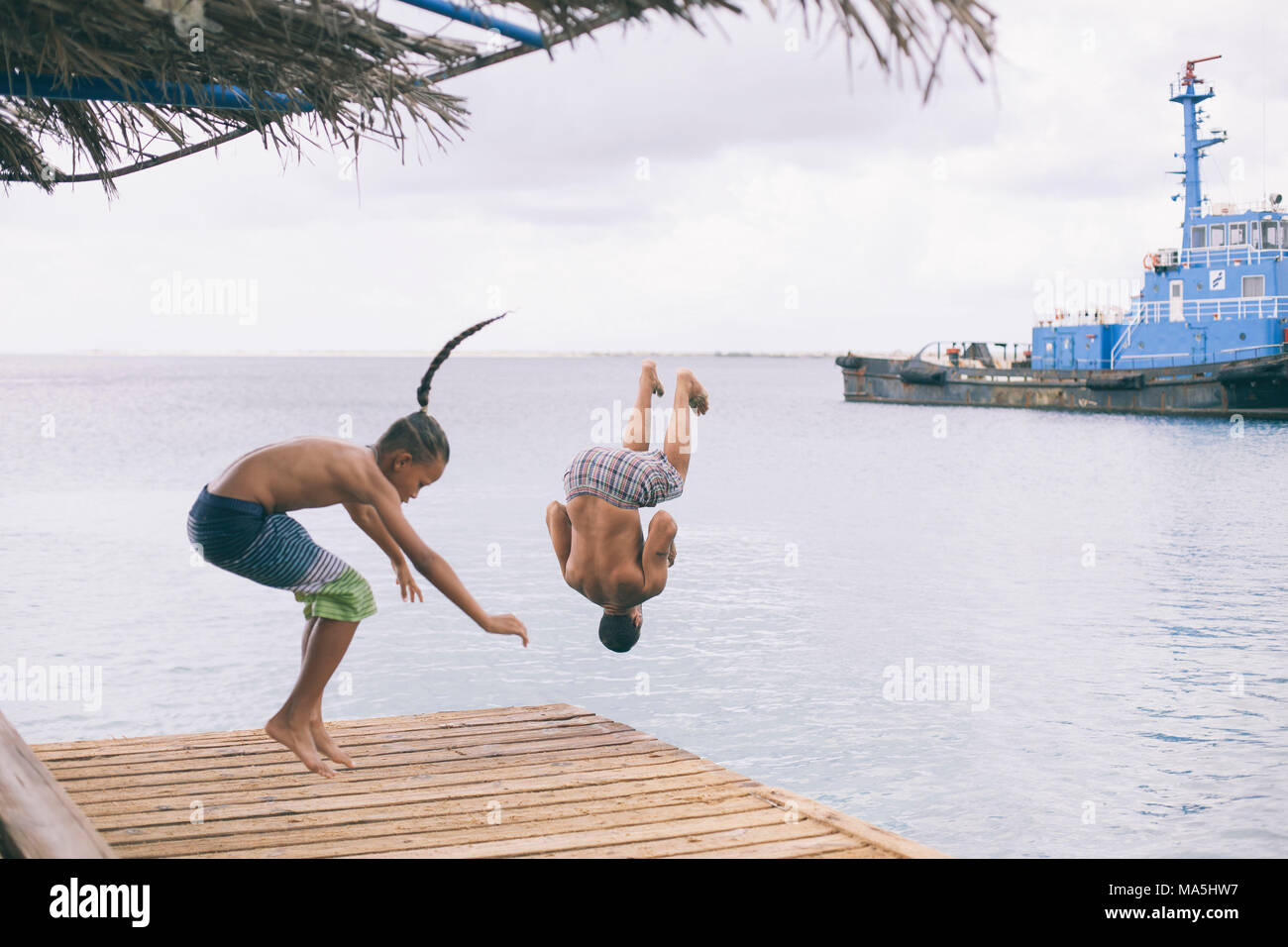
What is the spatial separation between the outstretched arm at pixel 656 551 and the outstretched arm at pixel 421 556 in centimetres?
162

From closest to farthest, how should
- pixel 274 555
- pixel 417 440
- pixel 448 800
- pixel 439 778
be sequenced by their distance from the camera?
pixel 417 440 → pixel 274 555 → pixel 448 800 → pixel 439 778

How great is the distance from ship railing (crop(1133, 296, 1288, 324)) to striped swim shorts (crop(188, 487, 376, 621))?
147 feet

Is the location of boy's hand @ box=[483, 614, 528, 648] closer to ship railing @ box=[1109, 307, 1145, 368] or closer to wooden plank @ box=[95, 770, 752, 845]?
wooden plank @ box=[95, 770, 752, 845]

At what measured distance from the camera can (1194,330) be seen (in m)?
45.5

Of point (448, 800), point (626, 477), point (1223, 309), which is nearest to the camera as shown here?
point (448, 800)

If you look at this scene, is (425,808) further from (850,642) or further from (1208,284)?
(1208,284)

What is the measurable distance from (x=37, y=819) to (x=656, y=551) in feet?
9.76

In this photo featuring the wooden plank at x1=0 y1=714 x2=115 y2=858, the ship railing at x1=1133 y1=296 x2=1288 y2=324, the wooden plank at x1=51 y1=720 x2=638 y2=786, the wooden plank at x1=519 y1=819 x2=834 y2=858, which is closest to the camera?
the wooden plank at x1=0 y1=714 x2=115 y2=858

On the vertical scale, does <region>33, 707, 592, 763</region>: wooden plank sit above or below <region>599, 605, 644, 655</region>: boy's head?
Answer: below

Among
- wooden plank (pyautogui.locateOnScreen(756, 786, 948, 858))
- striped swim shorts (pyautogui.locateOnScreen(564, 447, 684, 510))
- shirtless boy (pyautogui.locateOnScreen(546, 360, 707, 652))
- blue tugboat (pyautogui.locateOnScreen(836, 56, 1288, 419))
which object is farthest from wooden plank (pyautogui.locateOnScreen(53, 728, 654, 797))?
blue tugboat (pyautogui.locateOnScreen(836, 56, 1288, 419))

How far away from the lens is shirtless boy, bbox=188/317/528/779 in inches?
175

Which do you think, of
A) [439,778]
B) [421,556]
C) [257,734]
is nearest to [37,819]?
[421,556]
